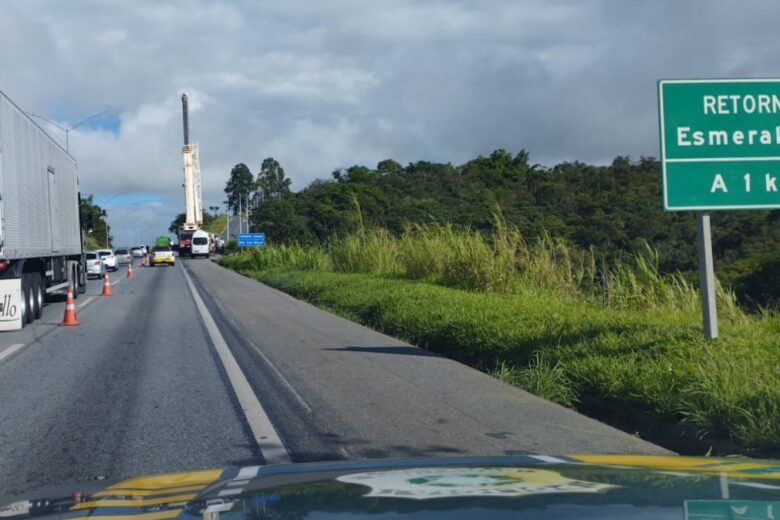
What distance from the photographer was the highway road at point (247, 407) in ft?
23.2

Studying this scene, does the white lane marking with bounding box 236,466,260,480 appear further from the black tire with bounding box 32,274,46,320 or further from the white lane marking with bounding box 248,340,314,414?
the black tire with bounding box 32,274,46,320

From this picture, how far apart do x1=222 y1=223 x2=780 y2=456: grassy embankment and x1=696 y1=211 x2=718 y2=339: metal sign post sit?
0.61 feet

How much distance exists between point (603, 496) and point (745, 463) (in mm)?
1215

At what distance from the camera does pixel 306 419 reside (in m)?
8.33

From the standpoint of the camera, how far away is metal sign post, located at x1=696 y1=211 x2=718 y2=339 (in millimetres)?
9695

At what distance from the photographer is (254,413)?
28.4ft

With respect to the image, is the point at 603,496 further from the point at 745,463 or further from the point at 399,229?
the point at 399,229

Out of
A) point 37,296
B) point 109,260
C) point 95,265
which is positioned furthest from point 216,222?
point 37,296

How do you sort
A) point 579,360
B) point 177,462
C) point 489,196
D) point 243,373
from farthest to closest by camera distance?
point 489,196, point 243,373, point 579,360, point 177,462

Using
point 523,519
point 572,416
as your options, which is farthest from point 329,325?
point 523,519

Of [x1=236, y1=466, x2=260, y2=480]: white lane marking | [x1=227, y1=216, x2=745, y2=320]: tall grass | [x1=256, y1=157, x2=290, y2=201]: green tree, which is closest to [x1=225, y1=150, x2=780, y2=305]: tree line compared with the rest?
[x1=227, y1=216, x2=745, y2=320]: tall grass

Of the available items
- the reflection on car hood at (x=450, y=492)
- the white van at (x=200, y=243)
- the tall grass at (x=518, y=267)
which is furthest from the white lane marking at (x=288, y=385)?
the white van at (x=200, y=243)

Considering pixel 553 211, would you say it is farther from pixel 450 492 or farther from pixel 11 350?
pixel 450 492

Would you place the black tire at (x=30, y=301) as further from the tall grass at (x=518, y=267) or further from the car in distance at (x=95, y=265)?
the car in distance at (x=95, y=265)
